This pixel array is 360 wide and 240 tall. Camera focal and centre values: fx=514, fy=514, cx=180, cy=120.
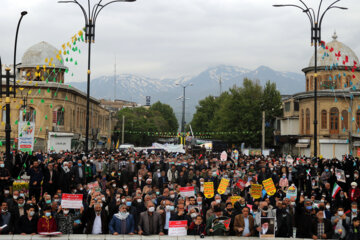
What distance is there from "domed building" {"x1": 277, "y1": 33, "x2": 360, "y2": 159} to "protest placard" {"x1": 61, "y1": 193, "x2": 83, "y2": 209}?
37.6 metres

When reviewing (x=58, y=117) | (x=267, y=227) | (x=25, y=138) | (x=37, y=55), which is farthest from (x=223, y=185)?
(x=37, y=55)

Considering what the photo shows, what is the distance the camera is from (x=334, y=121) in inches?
2039

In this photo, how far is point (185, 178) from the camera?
68.1ft

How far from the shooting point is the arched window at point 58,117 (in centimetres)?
5503

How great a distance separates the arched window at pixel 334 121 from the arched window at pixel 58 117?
27908 mm

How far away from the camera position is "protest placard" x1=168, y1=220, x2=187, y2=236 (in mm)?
11406

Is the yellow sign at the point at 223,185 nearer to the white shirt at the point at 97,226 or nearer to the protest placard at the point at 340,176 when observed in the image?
the white shirt at the point at 97,226

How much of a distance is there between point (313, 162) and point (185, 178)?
8.31m

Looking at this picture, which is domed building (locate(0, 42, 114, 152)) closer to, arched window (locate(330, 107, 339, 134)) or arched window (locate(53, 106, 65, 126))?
arched window (locate(53, 106, 65, 126))

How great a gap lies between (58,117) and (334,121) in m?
29.0

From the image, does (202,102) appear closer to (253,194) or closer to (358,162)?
(358,162)

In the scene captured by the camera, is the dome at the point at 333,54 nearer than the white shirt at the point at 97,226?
No

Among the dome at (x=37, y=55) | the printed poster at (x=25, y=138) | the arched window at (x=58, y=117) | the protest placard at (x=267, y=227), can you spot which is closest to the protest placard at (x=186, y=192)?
the protest placard at (x=267, y=227)

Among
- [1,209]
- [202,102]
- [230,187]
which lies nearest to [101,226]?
[1,209]
